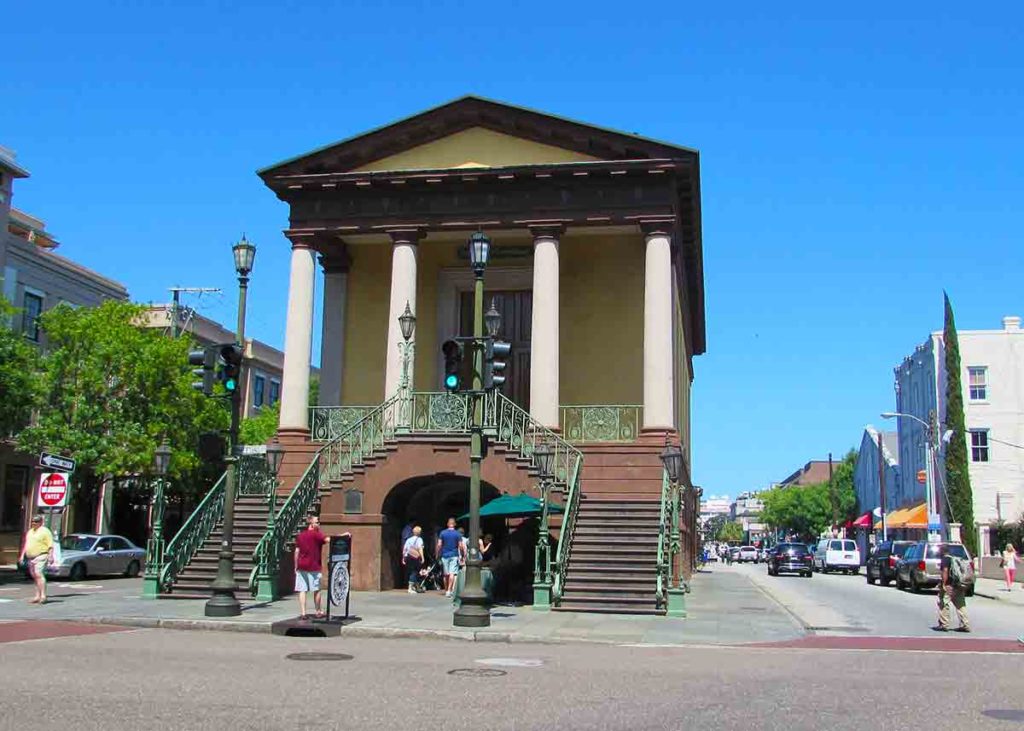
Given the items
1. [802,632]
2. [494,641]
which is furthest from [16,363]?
[802,632]

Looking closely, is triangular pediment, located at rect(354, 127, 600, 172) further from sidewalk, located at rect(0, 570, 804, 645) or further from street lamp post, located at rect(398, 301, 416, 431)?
sidewalk, located at rect(0, 570, 804, 645)

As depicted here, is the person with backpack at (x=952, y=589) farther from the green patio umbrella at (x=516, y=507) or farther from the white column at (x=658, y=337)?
the green patio umbrella at (x=516, y=507)

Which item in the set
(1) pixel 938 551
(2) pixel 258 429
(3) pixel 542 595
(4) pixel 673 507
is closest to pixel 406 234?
(4) pixel 673 507

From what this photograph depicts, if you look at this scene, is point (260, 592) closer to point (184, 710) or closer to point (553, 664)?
point (553, 664)

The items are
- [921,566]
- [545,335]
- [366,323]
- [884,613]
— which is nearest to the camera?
[884,613]

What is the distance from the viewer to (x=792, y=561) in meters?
51.5

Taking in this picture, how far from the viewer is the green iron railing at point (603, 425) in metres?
24.9

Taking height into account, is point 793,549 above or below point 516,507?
below

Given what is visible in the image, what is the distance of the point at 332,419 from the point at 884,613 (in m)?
14.1

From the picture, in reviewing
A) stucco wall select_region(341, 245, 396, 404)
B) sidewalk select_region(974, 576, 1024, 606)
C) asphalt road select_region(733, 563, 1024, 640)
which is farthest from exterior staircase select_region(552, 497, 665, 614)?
sidewalk select_region(974, 576, 1024, 606)

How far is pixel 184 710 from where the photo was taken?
27.0ft

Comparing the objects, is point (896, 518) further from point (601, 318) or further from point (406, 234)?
point (406, 234)

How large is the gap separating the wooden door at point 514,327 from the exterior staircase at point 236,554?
7.92m

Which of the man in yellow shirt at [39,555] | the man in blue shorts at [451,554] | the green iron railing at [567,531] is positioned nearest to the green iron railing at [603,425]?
the green iron railing at [567,531]
